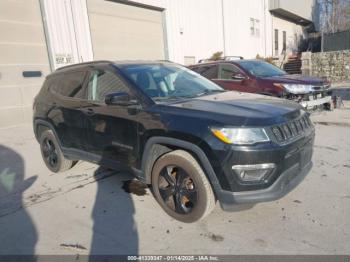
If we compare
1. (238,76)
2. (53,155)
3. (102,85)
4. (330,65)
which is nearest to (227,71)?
(238,76)

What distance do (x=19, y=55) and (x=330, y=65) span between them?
18.1m

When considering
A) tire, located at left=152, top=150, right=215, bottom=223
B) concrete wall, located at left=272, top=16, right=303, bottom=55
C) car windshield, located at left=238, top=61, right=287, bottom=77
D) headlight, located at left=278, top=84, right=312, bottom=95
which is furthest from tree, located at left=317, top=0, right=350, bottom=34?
tire, located at left=152, top=150, right=215, bottom=223

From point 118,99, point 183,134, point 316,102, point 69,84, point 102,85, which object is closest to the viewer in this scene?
point 183,134

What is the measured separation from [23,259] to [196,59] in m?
15.2

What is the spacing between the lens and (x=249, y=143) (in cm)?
287

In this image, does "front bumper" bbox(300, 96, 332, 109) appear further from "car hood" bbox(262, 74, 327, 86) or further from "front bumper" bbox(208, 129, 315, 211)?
"front bumper" bbox(208, 129, 315, 211)

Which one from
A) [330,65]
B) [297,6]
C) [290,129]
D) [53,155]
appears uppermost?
[297,6]

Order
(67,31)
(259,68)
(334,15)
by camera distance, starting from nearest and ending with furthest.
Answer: (259,68) → (67,31) → (334,15)

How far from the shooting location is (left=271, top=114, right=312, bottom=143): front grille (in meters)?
2.98

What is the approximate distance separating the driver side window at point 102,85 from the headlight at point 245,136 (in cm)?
154

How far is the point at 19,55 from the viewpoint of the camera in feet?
29.8

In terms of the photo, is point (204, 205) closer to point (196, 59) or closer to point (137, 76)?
point (137, 76)

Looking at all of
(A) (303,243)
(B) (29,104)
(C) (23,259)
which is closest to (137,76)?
(C) (23,259)

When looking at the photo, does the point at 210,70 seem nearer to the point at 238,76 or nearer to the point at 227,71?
A: the point at 227,71
